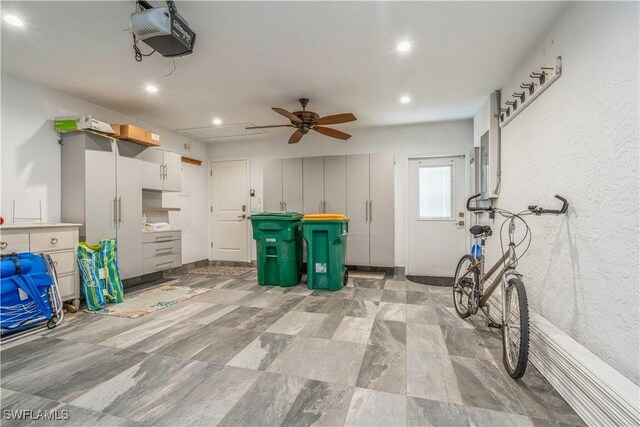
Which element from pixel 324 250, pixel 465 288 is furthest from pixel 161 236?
pixel 465 288

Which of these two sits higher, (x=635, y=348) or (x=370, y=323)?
(x=635, y=348)

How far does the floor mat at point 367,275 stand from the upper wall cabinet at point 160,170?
3281 mm

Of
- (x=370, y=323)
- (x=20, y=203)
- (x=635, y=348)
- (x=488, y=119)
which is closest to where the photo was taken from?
(x=635, y=348)

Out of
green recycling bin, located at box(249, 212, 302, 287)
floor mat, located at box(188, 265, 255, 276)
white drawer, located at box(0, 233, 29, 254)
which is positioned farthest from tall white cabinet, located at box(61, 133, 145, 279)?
green recycling bin, located at box(249, 212, 302, 287)

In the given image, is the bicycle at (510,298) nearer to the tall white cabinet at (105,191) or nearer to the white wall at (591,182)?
the white wall at (591,182)

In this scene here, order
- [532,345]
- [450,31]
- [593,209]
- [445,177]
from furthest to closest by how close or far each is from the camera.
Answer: [445,177] < [450,31] < [532,345] < [593,209]

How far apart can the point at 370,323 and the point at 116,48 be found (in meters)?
3.45

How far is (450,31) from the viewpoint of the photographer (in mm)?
2283

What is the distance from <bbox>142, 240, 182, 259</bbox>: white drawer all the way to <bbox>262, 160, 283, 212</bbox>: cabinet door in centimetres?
164

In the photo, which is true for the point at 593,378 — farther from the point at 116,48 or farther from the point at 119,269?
the point at 119,269

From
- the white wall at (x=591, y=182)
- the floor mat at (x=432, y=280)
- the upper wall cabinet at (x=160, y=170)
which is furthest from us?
the floor mat at (x=432, y=280)

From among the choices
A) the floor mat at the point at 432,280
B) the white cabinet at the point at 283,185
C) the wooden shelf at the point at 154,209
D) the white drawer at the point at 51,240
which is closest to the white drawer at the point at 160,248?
the wooden shelf at the point at 154,209

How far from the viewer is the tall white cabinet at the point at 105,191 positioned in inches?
132

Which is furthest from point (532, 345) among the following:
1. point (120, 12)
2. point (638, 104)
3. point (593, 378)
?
point (120, 12)
